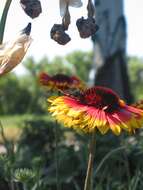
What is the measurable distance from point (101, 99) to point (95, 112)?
0.52 ft

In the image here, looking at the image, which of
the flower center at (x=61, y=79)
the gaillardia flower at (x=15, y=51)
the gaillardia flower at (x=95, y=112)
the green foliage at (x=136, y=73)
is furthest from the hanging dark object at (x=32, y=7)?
the green foliage at (x=136, y=73)

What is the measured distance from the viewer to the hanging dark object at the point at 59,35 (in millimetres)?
2096

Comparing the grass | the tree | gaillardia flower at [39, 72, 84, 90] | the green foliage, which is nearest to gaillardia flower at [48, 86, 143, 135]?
gaillardia flower at [39, 72, 84, 90]

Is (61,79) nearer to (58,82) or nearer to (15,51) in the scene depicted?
(58,82)

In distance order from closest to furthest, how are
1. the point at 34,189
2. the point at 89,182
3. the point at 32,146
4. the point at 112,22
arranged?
1. the point at 89,182
2. the point at 34,189
3. the point at 32,146
4. the point at 112,22

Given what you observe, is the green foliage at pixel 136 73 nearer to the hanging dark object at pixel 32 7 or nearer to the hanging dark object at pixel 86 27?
the hanging dark object at pixel 86 27

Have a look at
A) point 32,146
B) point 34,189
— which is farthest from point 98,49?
point 34,189

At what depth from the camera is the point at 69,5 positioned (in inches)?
85.3

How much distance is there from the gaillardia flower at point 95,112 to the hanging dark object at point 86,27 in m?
0.21

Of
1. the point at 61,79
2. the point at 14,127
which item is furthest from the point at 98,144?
the point at 14,127

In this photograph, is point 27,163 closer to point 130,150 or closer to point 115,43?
point 130,150

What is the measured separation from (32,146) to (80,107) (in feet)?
13.1

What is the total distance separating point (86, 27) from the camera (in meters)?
2.10

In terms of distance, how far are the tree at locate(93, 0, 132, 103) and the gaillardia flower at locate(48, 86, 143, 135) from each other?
405cm
